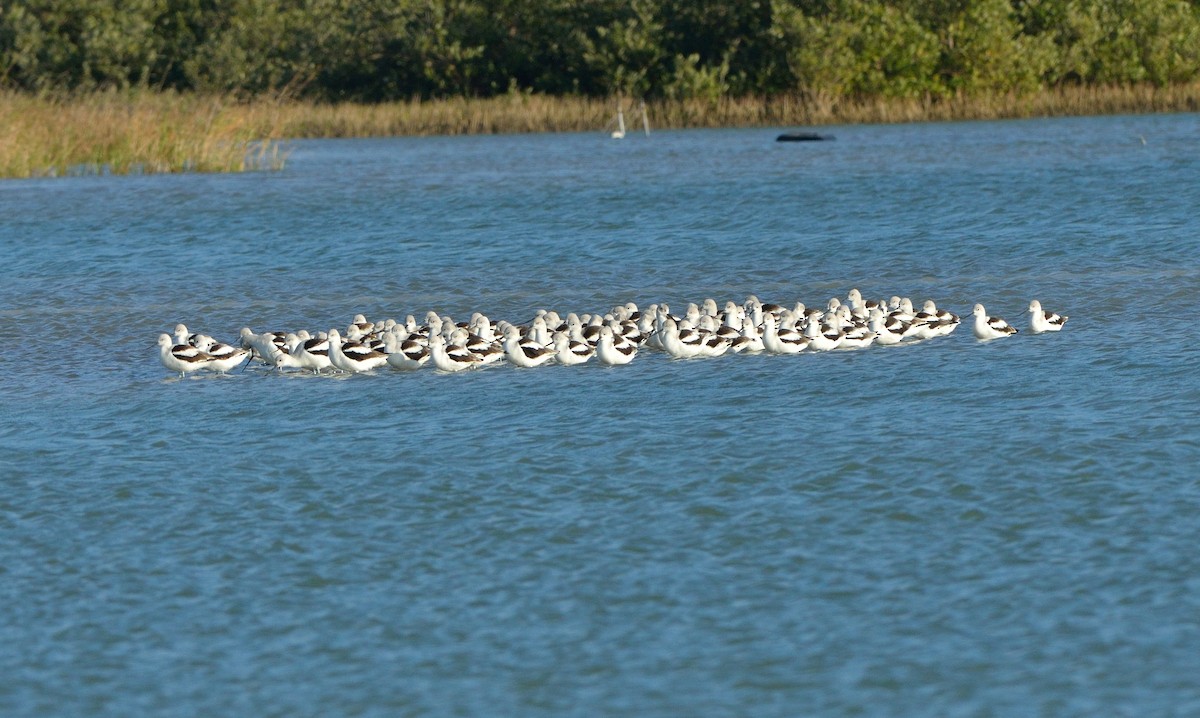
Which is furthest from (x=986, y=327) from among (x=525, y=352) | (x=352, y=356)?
(x=352, y=356)

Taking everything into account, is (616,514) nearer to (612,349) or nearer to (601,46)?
(612,349)

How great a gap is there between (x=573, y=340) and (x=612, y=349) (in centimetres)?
44

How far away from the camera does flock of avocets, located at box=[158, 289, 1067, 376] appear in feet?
45.6

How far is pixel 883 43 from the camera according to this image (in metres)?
62.2

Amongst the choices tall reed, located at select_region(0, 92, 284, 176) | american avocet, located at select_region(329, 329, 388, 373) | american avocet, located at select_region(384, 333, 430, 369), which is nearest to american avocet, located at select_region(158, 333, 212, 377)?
american avocet, located at select_region(329, 329, 388, 373)

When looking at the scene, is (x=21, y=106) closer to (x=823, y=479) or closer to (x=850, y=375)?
(x=850, y=375)

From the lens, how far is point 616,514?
9305 mm

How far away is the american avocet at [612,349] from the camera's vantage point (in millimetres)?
13773

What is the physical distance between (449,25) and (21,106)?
31.9 metres

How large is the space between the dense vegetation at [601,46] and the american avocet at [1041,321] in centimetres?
4629

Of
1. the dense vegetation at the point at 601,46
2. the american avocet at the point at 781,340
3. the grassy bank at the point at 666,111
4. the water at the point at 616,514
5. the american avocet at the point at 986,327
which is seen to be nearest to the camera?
the water at the point at 616,514

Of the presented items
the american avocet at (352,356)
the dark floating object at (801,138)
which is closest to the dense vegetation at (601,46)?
the dark floating object at (801,138)

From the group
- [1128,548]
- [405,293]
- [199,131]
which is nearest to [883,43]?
[199,131]

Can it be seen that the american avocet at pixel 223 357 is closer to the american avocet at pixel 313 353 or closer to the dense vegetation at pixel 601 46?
the american avocet at pixel 313 353
